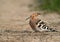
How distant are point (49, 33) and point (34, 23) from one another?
2.07 feet

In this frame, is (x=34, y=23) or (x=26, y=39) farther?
(x=34, y=23)

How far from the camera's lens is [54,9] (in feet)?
60.4

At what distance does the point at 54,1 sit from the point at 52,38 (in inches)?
354

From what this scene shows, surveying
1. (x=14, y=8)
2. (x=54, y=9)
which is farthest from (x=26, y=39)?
(x=14, y=8)

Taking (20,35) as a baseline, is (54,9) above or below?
above

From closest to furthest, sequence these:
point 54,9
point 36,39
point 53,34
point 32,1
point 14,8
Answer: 1. point 36,39
2. point 53,34
3. point 54,9
4. point 14,8
5. point 32,1

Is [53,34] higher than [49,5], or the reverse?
[49,5]

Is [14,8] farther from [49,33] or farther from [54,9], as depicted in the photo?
[49,33]

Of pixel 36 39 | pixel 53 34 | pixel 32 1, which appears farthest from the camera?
pixel 32 1

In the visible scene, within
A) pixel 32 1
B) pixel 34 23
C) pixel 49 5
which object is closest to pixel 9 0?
pixel 32 1

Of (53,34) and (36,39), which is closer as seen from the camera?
(36,39)

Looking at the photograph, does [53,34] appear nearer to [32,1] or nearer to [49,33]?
[49,33]

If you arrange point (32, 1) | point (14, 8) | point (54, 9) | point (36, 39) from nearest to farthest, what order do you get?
point (36, 39) → point (54, 9) → point (14, 8) → point (32, 1)

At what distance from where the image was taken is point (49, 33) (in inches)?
423
